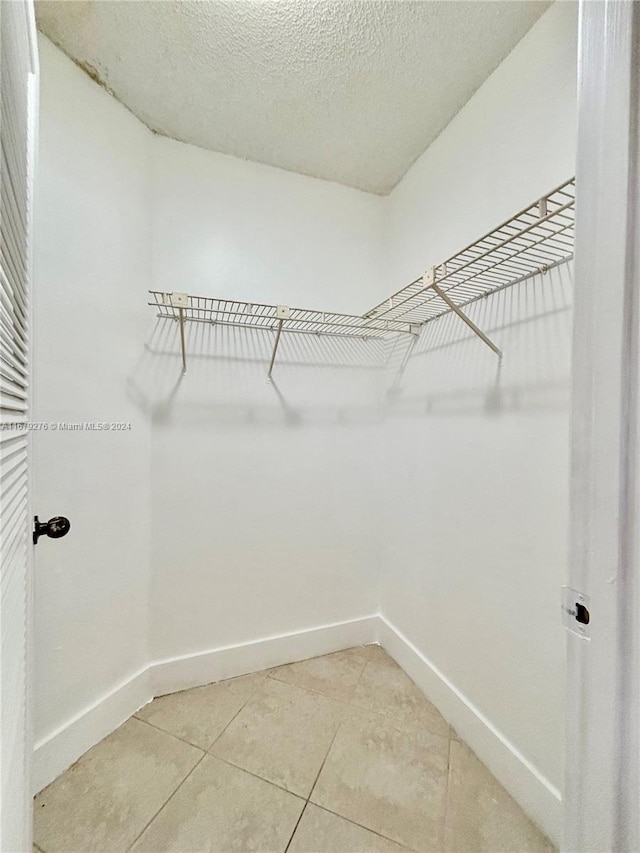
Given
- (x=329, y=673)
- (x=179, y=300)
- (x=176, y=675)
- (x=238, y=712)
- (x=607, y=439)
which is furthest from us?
(x=329, y=673)

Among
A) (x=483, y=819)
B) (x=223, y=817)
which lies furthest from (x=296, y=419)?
(x=483, y=819)

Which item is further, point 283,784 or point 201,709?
point 201,709

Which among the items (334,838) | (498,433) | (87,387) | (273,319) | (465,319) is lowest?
(334,838)

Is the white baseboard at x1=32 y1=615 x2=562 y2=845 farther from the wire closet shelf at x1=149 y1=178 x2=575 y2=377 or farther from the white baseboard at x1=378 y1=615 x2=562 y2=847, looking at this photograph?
the wire closet shelf at x1=149 y1=178 x2=575 y2=377

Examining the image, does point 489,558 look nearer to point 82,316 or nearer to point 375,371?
point 375,371

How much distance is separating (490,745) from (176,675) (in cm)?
125

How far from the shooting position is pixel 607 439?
16.5 inches

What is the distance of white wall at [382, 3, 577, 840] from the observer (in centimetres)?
100

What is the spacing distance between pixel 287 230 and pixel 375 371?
0.83m

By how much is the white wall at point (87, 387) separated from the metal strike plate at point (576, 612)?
136cm

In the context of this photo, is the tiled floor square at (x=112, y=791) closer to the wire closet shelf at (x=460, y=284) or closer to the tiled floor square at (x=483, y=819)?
the tiled floor square at (x=483, y=819)

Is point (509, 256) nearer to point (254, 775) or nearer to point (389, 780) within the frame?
point (389, 780)

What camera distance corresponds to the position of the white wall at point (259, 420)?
1.50 m

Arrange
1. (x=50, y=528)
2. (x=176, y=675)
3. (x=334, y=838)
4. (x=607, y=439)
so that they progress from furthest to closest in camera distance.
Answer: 1. (x=176, y=675)
2. (x=334, y=838)
3. (x=50, y=528)
4. (x=607, y=439)
